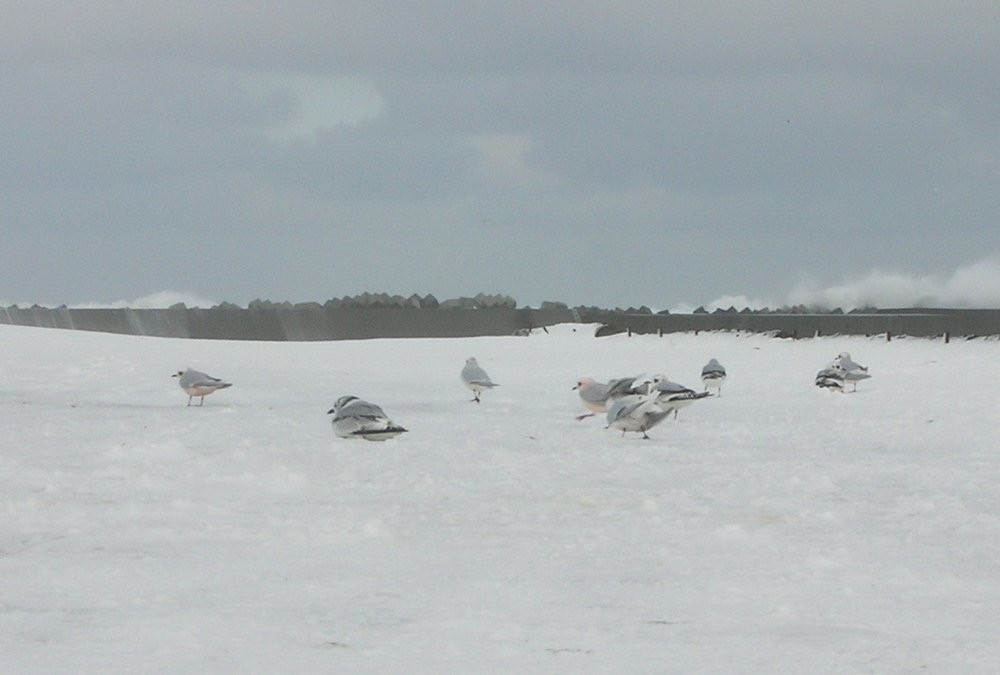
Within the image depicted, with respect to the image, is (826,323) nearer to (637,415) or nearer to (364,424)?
(637,415)

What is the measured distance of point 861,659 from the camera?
5352 mm

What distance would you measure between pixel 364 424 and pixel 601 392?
158 inches

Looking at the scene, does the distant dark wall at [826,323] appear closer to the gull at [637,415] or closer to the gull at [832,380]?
the gull at [832,380]

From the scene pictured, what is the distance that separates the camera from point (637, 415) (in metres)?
14.2

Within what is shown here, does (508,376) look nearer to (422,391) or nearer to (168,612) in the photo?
(422,391)

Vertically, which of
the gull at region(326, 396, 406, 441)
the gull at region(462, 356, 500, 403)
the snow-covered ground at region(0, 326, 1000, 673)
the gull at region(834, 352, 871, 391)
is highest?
the gull at region(834, 352, 871, 391)

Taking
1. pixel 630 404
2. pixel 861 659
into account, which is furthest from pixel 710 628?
pixel 630 404

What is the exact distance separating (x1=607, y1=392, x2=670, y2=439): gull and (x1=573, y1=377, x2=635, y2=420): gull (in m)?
1.35

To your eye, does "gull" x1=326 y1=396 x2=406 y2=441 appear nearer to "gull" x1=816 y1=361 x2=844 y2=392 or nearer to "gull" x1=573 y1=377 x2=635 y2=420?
"gull" x1=573 y1=377 x2=635 y2=420

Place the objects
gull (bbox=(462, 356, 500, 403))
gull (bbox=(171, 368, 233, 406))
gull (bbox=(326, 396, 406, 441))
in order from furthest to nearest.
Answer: gull (bbox=(462, 356, 500, 403))
gull (bbox=(171, 368, 233, 406))
gull (bbox=(326, 396, 406, 441))

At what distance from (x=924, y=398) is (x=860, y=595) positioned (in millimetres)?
12580

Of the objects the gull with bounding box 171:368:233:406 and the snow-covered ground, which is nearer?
the snow-covered ground

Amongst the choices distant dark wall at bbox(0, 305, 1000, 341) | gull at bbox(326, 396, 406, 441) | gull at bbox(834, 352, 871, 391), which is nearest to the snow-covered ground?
gull at bbox(326, 396, 406, 441)

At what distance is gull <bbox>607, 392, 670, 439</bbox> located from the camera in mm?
14164
